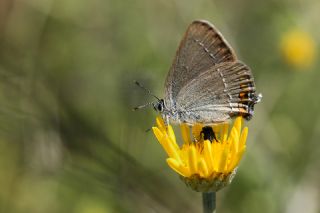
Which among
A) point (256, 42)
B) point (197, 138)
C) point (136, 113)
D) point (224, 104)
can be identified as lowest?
point (197, 138)

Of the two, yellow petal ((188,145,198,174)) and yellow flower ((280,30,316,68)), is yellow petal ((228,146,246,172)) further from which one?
yellow flower ((280,30,316,68))

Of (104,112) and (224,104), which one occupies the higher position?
(104,112)

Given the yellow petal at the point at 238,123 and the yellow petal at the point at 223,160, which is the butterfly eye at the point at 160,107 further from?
the yellow petal at the point at 223,160

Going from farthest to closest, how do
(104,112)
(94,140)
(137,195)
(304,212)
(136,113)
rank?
(104,112) < (136,113) < (304,212) < (94,140) < (137,195)

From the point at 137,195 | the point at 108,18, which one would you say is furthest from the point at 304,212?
the point at 108,18

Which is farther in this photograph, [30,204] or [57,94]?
[57,94]

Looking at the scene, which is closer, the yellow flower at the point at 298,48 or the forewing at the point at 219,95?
the forewing at the point at 219,95

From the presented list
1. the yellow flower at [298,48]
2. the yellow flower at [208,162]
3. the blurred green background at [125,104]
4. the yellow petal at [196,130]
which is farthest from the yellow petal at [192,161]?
the yellow flower at [298,48]

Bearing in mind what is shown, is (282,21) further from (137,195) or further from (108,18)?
(137,195)
